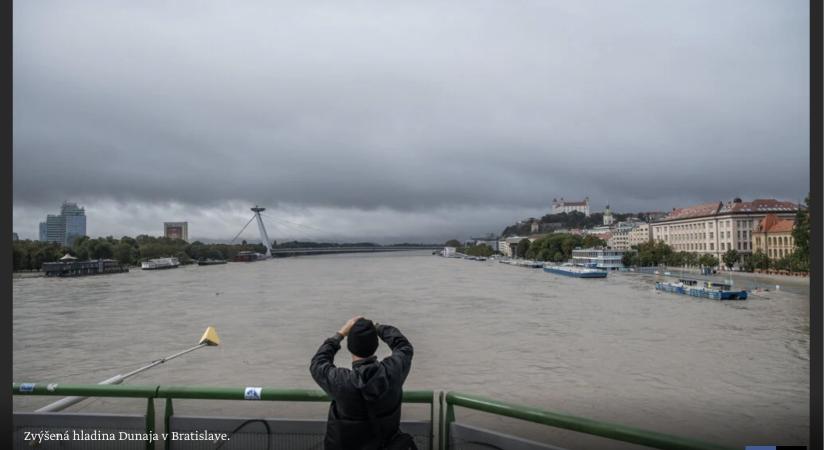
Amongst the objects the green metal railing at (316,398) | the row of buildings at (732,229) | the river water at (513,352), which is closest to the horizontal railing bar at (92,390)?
the green metal railing at (316,398)

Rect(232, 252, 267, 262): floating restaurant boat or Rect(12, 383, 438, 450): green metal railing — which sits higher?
Rect(12, 383, 438, 450): green metal railing

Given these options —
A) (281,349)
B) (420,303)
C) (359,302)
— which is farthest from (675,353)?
(359,302)

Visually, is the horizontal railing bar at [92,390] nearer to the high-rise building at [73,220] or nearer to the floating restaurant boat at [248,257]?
the high-rise building at [73,220]

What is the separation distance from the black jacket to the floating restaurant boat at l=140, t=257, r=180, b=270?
52.9m

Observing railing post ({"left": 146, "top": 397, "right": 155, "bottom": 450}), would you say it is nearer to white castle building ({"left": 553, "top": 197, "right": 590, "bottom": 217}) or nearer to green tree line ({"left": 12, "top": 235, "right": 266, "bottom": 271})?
green tree line ({"left": 12, "top": 235, "right": 266, "bottom": 271})

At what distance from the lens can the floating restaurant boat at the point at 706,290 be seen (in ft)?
78.8

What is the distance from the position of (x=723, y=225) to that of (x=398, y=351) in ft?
171

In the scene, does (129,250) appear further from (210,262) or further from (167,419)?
(167,419)

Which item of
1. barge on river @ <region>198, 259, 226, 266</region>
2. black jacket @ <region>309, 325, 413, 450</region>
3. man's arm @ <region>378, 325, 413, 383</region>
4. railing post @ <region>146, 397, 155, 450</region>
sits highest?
man's arm @ <region>378, 325, 413, 383</region>

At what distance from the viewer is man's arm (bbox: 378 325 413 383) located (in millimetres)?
1277

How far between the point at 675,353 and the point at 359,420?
10.7m

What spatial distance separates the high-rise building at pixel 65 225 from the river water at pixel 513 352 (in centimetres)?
233

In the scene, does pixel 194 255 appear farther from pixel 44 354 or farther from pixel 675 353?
pixel 675 353

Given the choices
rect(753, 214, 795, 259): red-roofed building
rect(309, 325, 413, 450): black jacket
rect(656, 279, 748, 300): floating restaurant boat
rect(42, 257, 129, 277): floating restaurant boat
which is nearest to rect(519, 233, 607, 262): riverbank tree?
rect(753, 214, 795, 259): red-roofed building
